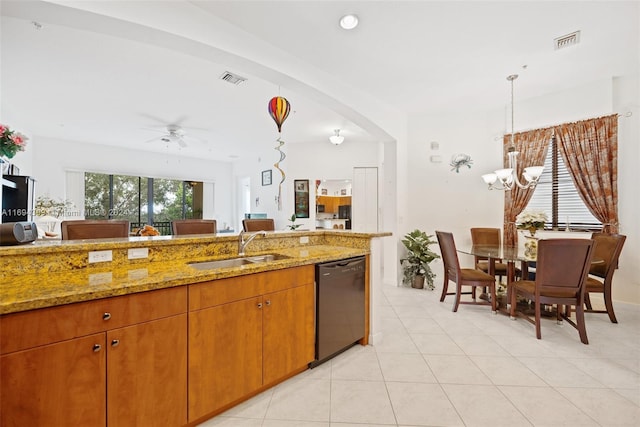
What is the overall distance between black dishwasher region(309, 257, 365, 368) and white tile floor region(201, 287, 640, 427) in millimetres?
157

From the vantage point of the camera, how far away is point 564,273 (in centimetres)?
259

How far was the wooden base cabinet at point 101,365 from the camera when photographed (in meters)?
1.06

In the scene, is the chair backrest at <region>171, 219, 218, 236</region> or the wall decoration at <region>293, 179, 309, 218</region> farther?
the wall decoration at <region>293, 179, 309, 218</region>

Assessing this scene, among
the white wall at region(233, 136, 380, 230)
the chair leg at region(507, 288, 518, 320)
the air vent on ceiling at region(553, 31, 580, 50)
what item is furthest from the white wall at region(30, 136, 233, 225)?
the air vent on ceiling at region(553, 31, 580, 50)

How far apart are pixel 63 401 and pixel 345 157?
18.3ft

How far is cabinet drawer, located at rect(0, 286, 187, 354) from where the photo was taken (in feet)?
3.42

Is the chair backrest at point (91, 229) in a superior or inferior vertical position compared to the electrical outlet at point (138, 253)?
superior

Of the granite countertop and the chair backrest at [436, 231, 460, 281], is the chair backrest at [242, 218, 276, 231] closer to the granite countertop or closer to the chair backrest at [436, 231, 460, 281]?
the granite countertop

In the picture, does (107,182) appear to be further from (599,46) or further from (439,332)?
(599,46)

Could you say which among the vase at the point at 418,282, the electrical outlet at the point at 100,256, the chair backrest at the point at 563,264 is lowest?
the vase at the point at 418,282

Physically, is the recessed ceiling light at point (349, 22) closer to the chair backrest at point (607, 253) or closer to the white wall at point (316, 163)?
the chair backrest at point (607, 253)

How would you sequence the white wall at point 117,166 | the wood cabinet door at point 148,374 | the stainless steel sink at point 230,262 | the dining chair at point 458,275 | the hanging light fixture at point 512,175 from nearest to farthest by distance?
the wood cabinet door at point 148,374 → the stainless steel sink at point 230,262 → the dining chair at point 458,275 → the hanging light fixture at point 512,175 → the white wall at point 117,166

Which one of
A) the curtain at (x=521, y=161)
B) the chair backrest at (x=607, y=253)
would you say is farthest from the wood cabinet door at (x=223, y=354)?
the curtain at (x=521, y=161)

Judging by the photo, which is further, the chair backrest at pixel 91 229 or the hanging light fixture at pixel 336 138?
the hanging light fixture at pixel 336 138
